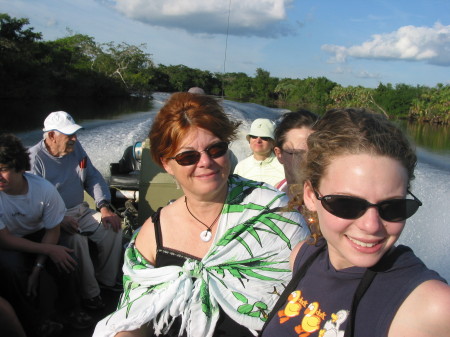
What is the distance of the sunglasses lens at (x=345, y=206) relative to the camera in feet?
3.38

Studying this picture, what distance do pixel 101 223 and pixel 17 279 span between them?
0.97 meters

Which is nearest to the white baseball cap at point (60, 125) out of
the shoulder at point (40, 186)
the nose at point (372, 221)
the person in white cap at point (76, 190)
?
the person in white cap at point (76, 190)

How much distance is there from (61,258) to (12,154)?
78 centimetres

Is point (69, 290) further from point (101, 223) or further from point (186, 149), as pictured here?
point (186, 149)

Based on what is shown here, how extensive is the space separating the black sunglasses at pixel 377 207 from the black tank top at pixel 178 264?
0.74 m

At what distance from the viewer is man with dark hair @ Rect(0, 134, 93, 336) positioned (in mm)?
2562

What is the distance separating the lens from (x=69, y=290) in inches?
113

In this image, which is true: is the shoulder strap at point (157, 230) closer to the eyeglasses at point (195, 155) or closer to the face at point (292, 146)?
the eyeglasses at point (195, 155)

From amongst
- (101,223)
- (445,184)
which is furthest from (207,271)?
(445,184)

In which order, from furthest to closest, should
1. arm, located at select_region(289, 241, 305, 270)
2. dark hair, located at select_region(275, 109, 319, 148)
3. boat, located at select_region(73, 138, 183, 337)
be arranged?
boat, located at select_region(73, 138, 183, 337)
dark hair, located at select_region(275, 109, 319, 148)
arm, located at select_region(289, 241, 305, 270)

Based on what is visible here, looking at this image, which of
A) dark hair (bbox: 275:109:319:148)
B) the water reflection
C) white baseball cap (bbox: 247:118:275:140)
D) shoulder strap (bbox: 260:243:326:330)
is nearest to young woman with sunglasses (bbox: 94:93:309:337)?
shoulder strap (bbox: 260:243:326:330)

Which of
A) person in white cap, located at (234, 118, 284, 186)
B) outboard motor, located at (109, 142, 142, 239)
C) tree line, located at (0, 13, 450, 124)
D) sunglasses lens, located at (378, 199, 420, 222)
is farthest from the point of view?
tree line, located at (0, 13, 450, 124)

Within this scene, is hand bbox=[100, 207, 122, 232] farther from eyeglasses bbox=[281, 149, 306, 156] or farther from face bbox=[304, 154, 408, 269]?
face bbox=[304, 154, 408, 269]

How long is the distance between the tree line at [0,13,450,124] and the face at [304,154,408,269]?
29343mm
